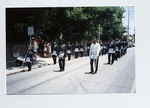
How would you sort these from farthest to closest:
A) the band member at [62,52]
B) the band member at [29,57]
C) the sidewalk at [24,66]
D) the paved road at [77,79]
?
the band member at [62,52] < the band member at [29,57] < the sidewalk at [24,66] < the paved road at [77,79]

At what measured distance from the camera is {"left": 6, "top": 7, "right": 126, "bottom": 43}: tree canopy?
452 cm

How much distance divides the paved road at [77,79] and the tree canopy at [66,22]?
68 centimetres

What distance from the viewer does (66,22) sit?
4.98 m

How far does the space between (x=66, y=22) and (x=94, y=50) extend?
1025 millimetres

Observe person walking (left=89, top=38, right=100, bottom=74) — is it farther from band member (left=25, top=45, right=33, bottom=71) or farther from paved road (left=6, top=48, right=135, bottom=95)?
band member (left=25, top=45, right=33, bottom=71)

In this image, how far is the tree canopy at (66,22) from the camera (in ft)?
14.8

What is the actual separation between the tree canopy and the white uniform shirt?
25 centimetres

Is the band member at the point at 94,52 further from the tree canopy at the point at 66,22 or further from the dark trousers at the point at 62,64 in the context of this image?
the dark trousers at the point at 62,64

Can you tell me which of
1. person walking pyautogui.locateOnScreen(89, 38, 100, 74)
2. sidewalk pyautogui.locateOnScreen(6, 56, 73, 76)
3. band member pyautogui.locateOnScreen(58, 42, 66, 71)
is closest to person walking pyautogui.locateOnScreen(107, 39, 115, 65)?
person walking pyautogui.locateOnScreen(89, 38, 100, 74)

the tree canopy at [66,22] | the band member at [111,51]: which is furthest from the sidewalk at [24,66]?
the band member at [111,51]

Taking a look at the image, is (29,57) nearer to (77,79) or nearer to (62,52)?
(62,52)

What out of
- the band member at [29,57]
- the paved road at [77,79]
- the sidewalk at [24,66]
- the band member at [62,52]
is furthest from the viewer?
the band member at [62,52]

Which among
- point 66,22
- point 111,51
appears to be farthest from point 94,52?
point 66,22
